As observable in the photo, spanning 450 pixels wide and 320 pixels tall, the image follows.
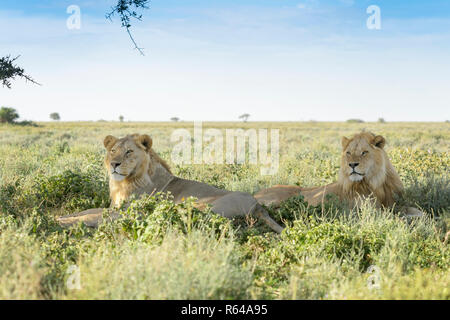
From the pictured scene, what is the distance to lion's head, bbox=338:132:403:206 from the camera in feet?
23.7

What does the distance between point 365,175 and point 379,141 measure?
596 millimetres

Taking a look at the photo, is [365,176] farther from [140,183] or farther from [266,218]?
[140,183]

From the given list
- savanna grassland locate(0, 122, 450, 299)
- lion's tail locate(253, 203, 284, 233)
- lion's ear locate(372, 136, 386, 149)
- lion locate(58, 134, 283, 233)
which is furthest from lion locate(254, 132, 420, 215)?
lion locate(58, 134, 283, 233)

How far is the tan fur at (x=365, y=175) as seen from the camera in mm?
7219

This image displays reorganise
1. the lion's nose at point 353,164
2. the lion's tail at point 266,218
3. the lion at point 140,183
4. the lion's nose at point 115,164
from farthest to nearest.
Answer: the lion's nose at point 353,164 → the lion's nose at point 115,164 → the lion at point 140,183 → the lion's tail at point 266,218

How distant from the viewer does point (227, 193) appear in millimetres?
7020

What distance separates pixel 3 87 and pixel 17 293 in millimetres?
5386

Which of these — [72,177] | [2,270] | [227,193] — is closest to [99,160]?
[72,177]

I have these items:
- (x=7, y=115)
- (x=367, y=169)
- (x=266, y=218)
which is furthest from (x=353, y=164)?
(x=7, y=115)

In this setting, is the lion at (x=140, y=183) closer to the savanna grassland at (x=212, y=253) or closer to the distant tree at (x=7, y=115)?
the savanna grassland at (x=212, y=253)

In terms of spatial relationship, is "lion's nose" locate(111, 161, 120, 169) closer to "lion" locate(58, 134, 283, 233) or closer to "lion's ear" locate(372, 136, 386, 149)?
"lion" locate(58, 134, 283, 233)

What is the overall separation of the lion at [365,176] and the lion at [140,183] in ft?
4.06

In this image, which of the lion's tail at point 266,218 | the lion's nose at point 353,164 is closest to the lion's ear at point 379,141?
the lion's nose at point 353,164

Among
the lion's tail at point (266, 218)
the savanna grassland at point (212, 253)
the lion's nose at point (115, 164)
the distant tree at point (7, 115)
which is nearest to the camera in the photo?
the savanna grassland at point (212, 253)
